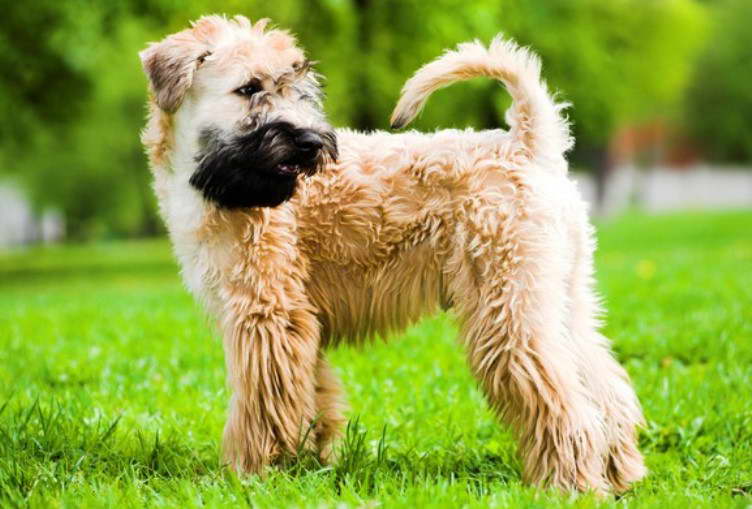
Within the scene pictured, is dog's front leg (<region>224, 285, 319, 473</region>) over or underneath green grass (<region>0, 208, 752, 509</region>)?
over

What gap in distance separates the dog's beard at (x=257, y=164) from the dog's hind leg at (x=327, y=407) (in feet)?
3.20

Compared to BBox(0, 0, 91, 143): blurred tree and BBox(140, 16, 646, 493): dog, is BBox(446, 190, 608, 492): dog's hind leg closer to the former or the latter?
BBox(140, 16, 646, 493): dog

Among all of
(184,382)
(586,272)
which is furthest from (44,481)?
(586,272)

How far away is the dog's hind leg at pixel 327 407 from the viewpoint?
427 cm

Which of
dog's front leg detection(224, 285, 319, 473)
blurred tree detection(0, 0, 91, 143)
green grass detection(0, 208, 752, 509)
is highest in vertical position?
blurred tree detection(0, 0, 91, 143)

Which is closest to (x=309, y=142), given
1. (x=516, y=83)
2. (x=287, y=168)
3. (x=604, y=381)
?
(x=287, y=168)

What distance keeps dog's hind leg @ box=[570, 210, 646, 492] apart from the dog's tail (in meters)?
0.38

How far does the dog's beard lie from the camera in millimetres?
3654

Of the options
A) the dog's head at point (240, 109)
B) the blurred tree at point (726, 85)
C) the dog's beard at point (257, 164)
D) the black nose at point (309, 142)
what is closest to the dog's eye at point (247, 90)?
the dog's head at point (240, 109)

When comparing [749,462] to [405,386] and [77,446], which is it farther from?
[77,446]

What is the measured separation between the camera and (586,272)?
159 inches

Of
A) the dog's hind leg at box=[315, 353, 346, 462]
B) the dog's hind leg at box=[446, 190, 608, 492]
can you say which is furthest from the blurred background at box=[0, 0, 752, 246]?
the dog's hind leg at box=[315, 353, 346, 462]

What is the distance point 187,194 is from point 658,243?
17.6 metres

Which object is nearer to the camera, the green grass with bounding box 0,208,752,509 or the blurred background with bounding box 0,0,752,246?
the green grass with bounding box 0,208,752,509
